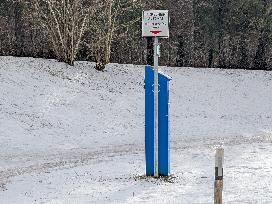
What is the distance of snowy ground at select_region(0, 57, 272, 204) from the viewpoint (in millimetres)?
9579

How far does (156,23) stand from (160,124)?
1967mm

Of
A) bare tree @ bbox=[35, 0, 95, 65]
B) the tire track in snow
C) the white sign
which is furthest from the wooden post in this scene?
bare tree @ bbox=[35, 0, 95, 65]

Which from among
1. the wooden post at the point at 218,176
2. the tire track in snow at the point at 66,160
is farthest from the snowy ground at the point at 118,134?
the wooden post at the point at 218,176

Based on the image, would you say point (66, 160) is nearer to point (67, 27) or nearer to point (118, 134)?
point (118, 134)

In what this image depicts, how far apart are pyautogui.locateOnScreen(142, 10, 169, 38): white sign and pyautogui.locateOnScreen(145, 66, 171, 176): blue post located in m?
0.85

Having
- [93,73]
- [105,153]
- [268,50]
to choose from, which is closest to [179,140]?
[105,153]

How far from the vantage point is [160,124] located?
34.4 feet

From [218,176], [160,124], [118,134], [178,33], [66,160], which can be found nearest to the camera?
[218,176]

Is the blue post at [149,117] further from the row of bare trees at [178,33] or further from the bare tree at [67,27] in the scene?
the row of bare trees at [178,33]

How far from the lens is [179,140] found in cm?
1659

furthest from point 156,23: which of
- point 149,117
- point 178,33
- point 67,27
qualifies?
point 178,33

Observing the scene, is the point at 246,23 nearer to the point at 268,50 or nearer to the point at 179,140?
the point at 268,50

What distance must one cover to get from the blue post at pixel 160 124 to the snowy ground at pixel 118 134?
35cm

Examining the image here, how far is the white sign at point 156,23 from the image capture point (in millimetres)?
9891
